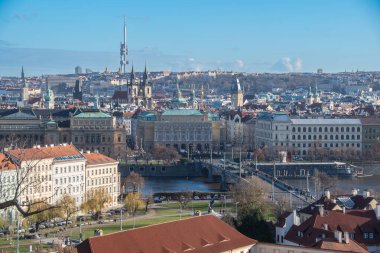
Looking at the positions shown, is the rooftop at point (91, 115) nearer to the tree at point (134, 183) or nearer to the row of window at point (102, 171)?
the tree at point (134, 183)

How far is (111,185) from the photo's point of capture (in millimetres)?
34750

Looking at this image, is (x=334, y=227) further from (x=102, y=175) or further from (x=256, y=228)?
(x=102, y=175)

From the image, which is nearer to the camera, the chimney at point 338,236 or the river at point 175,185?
the chimney at point 338,236

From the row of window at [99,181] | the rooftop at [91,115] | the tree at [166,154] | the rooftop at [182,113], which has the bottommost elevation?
the tree at [166,154]

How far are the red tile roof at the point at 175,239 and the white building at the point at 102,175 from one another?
15531mm

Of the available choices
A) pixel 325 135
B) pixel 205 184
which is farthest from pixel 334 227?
pixel 325 135

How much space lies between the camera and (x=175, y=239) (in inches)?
655

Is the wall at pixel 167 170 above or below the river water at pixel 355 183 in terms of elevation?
below

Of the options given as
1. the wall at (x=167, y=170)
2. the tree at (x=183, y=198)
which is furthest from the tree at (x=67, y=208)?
the wall at (x=167, y=170)

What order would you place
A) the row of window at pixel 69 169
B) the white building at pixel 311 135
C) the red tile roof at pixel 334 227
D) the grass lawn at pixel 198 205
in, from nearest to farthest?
the red tile roof at pixel 334 227
the grass lawn at pixel 198 205
the row of window at pixel 69 169
the white building at pixel 311 135

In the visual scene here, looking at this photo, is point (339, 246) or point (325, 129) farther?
point (325, 129)

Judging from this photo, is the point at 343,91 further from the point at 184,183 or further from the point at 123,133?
the point at 184,183

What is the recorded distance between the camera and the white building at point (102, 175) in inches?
1329

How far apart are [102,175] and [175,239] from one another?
60.1ft
